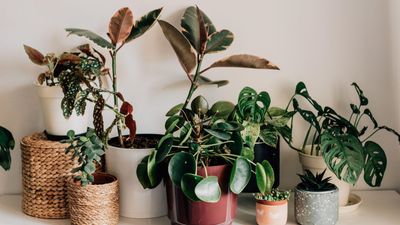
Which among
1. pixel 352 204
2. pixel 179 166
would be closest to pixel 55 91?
pixel 179 166

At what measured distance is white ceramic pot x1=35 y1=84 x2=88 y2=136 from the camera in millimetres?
1633

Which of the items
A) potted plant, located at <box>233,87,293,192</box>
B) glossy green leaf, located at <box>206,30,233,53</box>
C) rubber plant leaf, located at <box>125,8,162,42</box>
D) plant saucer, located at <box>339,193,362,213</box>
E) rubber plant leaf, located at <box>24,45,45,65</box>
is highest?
rubber plant leaf, located at <box>125,8,162,42</box>

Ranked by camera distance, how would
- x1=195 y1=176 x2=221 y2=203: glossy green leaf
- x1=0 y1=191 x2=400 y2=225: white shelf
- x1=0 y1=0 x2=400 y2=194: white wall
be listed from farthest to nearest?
1. x1=0 y1=0 x2=400 y2=194: white wall
2. x1=0 y1=191 x2=400 y2=225: white shelf
3. x1=195 y1=176 x2=221 y2=203: glossy green leaf

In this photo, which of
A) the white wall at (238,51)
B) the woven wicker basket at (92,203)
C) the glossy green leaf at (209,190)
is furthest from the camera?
the white wall at (238,51)

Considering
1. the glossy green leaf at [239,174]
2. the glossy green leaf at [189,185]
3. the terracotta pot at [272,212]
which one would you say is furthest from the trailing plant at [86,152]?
the terracotta pot at [272,212]

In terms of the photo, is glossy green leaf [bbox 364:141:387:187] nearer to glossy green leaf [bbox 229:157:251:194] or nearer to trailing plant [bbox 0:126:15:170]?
glossy green leaf [bbox 229:157:251:194]

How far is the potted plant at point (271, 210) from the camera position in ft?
5.04

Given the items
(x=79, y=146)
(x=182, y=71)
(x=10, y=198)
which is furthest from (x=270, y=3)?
(x=10, y=198)

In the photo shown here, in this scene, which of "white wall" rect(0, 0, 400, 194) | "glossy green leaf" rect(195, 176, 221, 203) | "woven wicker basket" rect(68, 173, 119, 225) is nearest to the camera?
"glossy green leaf" rect(195, 176, 221, 203)

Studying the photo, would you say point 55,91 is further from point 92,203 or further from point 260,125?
point 260,125

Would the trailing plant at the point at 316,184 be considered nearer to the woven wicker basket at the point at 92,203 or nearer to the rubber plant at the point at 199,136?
the rubber plant at the point at 199,136

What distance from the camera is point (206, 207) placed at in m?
1.47

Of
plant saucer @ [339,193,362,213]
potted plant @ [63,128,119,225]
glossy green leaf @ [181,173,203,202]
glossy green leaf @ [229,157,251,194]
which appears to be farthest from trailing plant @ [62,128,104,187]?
plant saucer @ [339,193,362,213]

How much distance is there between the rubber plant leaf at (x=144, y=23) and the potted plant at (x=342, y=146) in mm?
482
